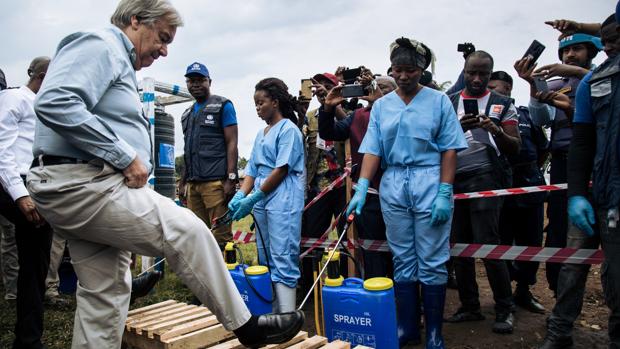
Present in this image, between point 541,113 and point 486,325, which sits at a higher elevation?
point 541,113

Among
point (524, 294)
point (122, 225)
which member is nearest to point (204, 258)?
point (122, 225)

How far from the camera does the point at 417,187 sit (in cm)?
288

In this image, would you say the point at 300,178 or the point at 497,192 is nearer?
the point at 497,192

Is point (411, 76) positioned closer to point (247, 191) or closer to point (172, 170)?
point (247, 191)


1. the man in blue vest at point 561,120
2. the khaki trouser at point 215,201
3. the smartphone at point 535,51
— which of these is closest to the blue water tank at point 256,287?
the khaki trouser at point 215,201

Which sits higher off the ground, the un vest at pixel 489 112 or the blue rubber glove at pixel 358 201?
the un vest at pixel 489 112

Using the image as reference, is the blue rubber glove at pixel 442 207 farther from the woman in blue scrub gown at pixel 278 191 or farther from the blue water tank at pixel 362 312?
the woman in blue scrub gown at pixel 278 191

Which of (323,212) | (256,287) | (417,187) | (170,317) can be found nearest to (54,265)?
(170,317)

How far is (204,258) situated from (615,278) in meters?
1.84

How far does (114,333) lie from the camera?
2098 millimetres

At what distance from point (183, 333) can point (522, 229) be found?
3.03 m

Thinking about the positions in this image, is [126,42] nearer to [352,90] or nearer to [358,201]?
[358,201]

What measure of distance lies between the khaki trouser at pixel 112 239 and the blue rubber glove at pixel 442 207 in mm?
1359

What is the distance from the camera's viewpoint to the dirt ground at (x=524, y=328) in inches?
120
